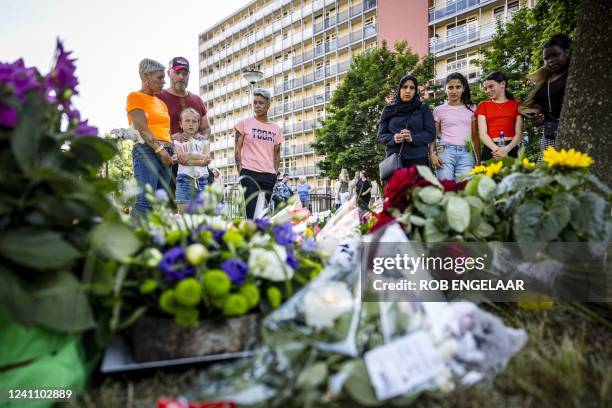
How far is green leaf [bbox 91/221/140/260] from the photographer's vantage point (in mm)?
1034

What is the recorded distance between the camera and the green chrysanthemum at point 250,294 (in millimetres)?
1111

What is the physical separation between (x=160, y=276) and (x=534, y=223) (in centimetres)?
135

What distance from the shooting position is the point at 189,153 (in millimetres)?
4023

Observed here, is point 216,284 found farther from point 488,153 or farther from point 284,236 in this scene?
point 488,153

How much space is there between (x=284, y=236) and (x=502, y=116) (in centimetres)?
363

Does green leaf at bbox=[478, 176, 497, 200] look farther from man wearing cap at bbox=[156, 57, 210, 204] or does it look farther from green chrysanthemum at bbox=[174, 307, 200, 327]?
man wearing cap at bbox=[156, 57, 210, 204]

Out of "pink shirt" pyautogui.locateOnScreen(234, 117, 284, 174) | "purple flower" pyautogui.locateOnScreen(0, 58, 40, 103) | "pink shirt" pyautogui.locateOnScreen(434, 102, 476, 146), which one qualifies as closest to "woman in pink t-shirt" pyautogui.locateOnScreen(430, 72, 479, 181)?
"pink shirt" pyautogui.locateOnScreen(434, 102, 476, 146)

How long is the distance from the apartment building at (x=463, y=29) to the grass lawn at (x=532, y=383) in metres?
26.6

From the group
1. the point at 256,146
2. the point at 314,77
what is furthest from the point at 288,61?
the point at 256,146

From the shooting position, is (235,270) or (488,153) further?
(488,153)

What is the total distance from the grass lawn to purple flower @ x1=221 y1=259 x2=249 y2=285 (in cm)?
26

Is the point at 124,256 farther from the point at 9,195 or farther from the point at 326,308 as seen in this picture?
the point at 326,308

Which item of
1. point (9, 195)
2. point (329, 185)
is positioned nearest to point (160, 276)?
point (9, 195)

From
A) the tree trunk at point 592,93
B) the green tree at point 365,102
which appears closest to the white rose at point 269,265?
the tree trunk at point 592,93
